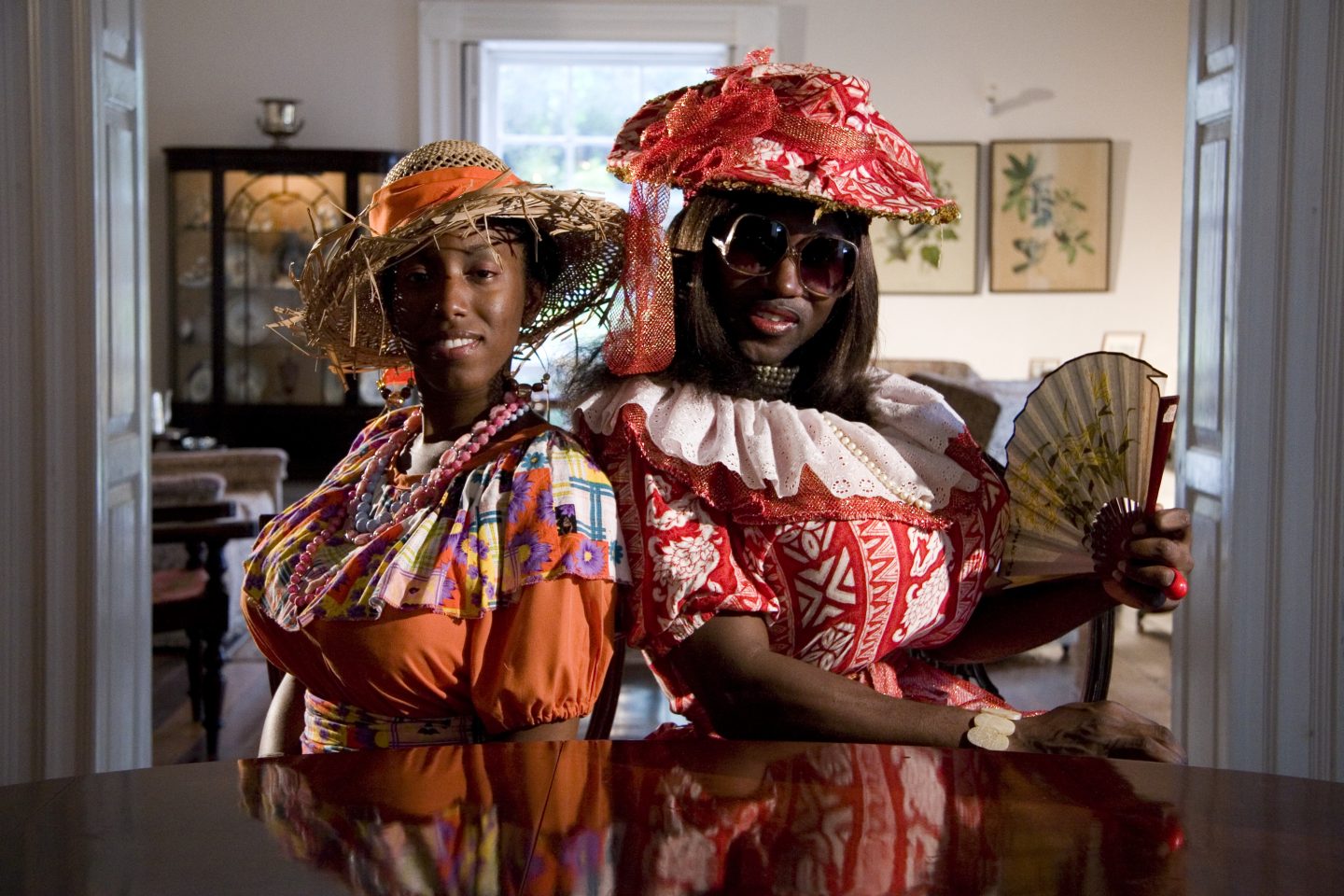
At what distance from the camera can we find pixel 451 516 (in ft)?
5.11

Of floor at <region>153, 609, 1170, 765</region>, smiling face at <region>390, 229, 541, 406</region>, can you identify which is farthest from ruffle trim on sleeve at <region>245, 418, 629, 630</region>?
floor at <region>153, 609, 1170, 765</region>

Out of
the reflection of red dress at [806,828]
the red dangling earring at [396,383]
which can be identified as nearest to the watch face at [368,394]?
the red dangling earring at [396,383]

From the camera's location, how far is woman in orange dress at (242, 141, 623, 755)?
1.46 metres

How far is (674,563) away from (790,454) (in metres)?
0.20

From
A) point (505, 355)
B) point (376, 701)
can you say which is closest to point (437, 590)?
point (376, 701)

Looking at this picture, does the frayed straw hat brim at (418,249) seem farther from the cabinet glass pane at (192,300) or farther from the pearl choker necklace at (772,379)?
the cabinet glass pane at (192,300)

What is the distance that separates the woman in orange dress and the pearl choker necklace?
0.22m

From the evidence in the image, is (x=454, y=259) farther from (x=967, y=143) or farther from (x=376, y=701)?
(x=967, y=143)

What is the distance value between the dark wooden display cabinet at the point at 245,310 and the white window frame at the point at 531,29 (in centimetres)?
68

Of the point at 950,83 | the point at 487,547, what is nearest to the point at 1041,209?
the point at 950,83

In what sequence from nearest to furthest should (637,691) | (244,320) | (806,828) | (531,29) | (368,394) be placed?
(806,828)
(637,691)
(531,29)
(368,394)
(244,320)

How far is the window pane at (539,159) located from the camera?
26.8 feet

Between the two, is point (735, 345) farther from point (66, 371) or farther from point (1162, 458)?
point (66, 371)

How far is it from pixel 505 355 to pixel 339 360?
0.32 m
